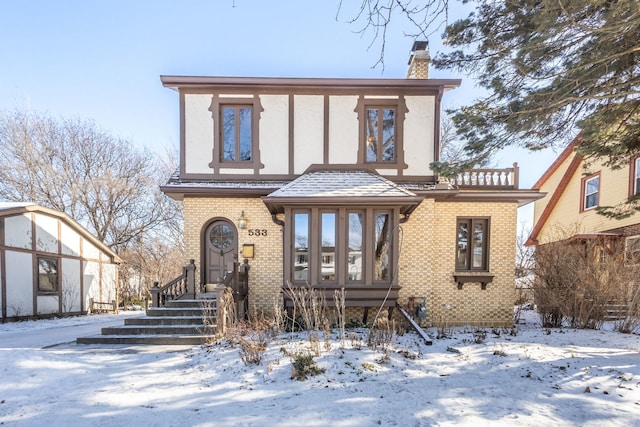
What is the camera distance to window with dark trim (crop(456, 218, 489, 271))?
29.7ft

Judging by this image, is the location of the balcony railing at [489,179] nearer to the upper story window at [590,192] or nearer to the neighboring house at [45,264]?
the upper story window at [590,192]

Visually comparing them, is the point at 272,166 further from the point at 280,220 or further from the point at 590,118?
the point at 590,118

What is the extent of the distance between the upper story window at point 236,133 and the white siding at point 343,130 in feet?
7.04

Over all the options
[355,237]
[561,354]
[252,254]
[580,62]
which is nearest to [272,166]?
[252,254]

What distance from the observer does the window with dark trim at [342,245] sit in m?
7.85

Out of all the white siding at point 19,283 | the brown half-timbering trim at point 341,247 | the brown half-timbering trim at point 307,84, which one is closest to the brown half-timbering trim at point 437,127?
the brown half-timbering trim at point 307,84

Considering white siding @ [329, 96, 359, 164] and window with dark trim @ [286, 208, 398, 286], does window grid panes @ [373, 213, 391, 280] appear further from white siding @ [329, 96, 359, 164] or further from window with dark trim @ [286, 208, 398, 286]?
white siding @ [329, 96, 359, 164]

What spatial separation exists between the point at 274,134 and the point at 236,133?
1128 millimetres

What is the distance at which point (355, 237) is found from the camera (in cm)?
799

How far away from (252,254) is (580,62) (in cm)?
796

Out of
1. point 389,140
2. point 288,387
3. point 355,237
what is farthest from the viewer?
point 389,140

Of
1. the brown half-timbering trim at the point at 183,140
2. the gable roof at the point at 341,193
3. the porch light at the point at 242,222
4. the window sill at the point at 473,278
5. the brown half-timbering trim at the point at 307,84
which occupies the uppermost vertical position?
the brown half-timbering trim at the point at 307,84

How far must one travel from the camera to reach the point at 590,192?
14336 millimetres

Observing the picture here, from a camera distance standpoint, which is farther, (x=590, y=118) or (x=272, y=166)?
(x=272, y=166)
